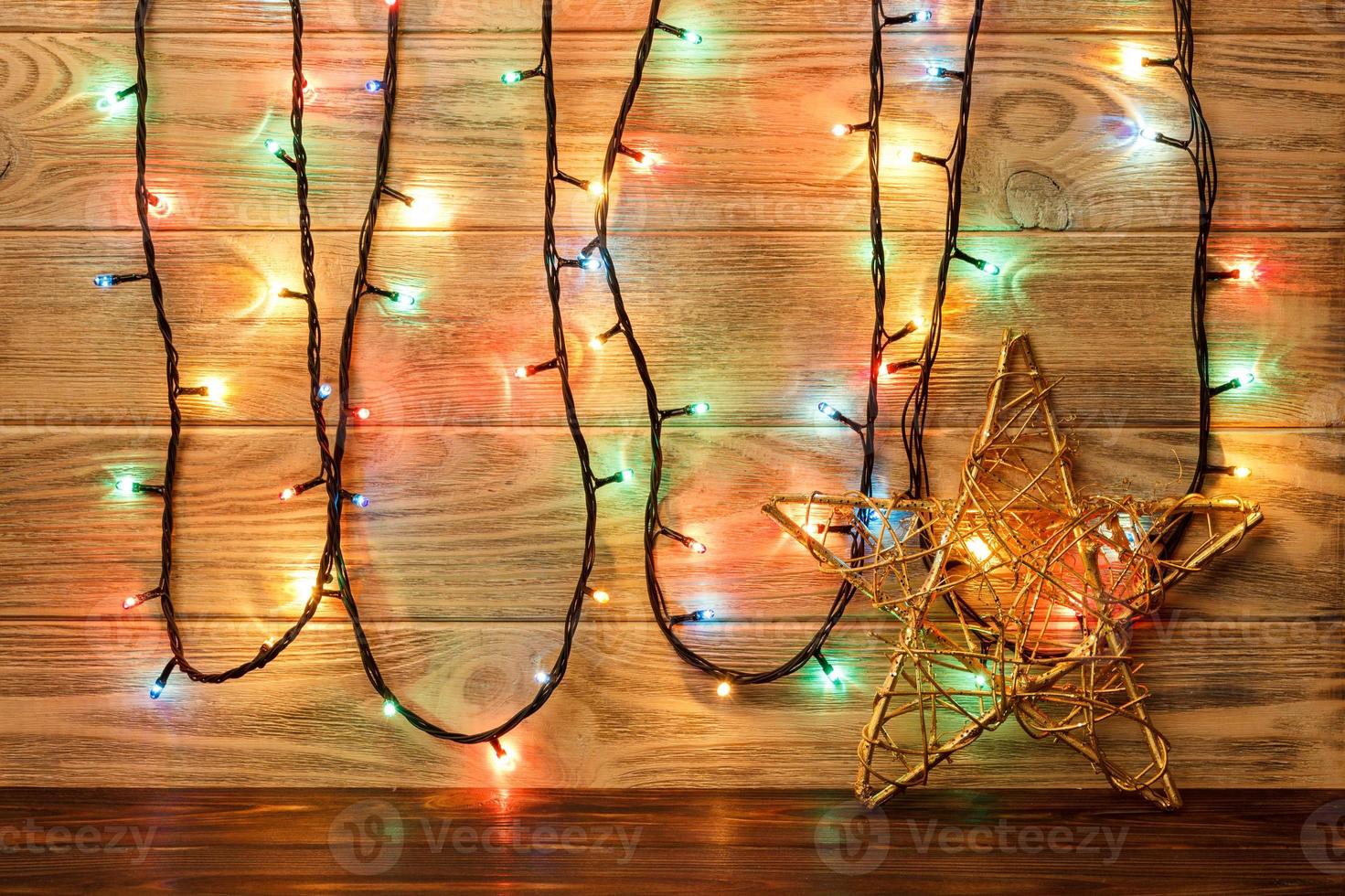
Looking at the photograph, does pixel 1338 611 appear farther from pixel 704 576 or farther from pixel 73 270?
pixel 73 270

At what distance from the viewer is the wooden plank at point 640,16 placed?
113 centimetres

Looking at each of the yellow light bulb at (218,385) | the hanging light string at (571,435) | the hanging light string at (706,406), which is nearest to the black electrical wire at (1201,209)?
the hanging light string at (706,406)

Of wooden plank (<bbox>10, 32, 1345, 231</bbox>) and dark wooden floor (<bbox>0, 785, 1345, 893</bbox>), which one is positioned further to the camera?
wooden plank (<bbox>10, 32, 1345, 231</bbox>)

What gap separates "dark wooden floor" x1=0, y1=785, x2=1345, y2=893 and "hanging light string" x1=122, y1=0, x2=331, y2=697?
0.16m

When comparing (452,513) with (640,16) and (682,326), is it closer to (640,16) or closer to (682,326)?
(682,326)

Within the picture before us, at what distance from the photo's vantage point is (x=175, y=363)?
1.12m

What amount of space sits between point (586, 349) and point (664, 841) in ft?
1.83

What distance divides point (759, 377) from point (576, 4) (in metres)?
0.49

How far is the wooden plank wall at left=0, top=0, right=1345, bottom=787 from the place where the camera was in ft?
3.68

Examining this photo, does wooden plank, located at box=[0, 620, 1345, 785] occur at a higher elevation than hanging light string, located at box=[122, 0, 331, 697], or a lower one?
lower

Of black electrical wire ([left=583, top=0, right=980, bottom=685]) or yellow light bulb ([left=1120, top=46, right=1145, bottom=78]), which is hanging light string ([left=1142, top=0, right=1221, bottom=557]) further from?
black electrical wire ([left=583, top=0, right=980, bottom=685])

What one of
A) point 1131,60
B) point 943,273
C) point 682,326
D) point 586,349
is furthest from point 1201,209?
point 586,349

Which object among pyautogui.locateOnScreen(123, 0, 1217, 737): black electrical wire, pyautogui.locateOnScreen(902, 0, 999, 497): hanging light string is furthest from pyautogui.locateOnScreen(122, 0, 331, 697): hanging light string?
pyautogui.locateOnScreen(902, 0, 999, 497): hanging light string

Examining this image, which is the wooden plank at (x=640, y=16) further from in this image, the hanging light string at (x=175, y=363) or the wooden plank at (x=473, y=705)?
the wooden plank at (x=473, y=705)
